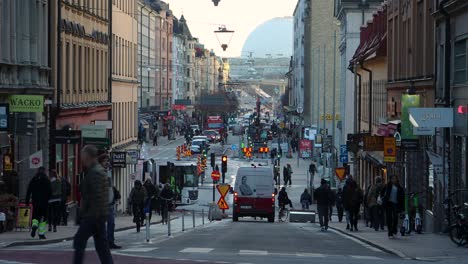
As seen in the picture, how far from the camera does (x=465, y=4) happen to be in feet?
93.7

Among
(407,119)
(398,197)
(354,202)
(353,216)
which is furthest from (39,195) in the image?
(407,119)

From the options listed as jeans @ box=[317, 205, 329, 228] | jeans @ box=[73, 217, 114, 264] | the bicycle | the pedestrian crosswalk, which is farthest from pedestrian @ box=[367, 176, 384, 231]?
jeans @ box=[73, 217, 114, 264]

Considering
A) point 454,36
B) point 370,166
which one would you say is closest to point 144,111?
point 370,166

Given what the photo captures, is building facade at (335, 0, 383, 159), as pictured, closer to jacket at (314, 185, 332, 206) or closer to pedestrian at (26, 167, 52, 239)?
jacket at (314, 185, 332, 206)

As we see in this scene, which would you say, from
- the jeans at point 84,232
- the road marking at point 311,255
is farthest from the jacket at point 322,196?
the jeans at point 84,232

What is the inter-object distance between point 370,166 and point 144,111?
6438cm

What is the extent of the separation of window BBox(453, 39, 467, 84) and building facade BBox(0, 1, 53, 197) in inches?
416

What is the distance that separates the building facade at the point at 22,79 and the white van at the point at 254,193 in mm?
8734

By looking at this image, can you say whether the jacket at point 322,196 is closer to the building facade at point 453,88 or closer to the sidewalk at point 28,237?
the building facade at point 453,88

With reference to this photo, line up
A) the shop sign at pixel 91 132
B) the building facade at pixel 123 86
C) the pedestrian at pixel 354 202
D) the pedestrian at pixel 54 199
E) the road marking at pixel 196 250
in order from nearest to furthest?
the road marking at pixel 196 250 → the pedestrian at pixel 54 199 → the pedestrian at pixel 354 202 → the shop sign at pixel 91 132 → the building facade at pixel 123 86

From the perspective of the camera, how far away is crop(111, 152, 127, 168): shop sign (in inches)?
1738

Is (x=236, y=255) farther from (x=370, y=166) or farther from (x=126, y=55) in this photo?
(x=126, y=55)

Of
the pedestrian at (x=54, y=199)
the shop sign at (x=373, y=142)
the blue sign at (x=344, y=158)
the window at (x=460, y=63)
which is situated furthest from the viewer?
the blue sign at (x=344, y=158)

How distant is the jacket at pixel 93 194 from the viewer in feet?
45.3
